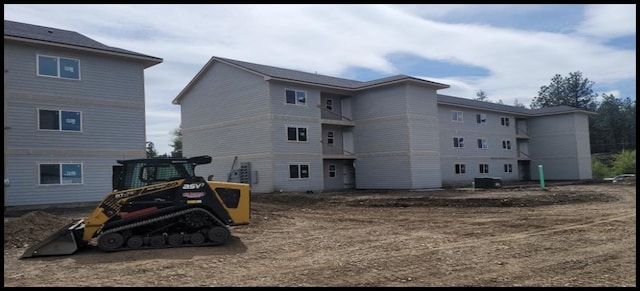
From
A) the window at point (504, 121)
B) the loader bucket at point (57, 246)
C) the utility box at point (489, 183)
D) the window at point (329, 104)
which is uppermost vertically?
the window at point (329, 104)

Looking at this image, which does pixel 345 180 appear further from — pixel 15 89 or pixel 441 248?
pixel 441 248

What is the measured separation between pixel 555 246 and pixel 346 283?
211 inches

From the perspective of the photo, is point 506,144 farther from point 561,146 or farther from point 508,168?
point 561,146

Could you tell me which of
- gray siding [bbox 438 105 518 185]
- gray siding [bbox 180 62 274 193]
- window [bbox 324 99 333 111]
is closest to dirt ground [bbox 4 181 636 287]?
gray siding [bbox 180 62 274 193]

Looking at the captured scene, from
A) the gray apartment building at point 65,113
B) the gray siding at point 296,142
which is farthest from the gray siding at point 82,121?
the gray siding at point 296,142

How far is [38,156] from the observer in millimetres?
22734

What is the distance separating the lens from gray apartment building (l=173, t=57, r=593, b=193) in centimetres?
3303

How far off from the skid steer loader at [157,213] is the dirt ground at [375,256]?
319mm

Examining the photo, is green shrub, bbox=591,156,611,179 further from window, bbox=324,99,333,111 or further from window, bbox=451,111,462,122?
window, bbox=324,99,333,111

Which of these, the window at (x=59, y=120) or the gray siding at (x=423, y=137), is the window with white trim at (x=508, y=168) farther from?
the window at (x=59, y=120)

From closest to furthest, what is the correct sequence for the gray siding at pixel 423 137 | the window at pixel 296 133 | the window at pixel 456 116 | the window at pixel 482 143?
the window at pixel 296 133
the gray siding at pixel 423 137
the window at pixel 456 116
the window at pixel 482 143

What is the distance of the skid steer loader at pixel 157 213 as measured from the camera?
11.0 m
